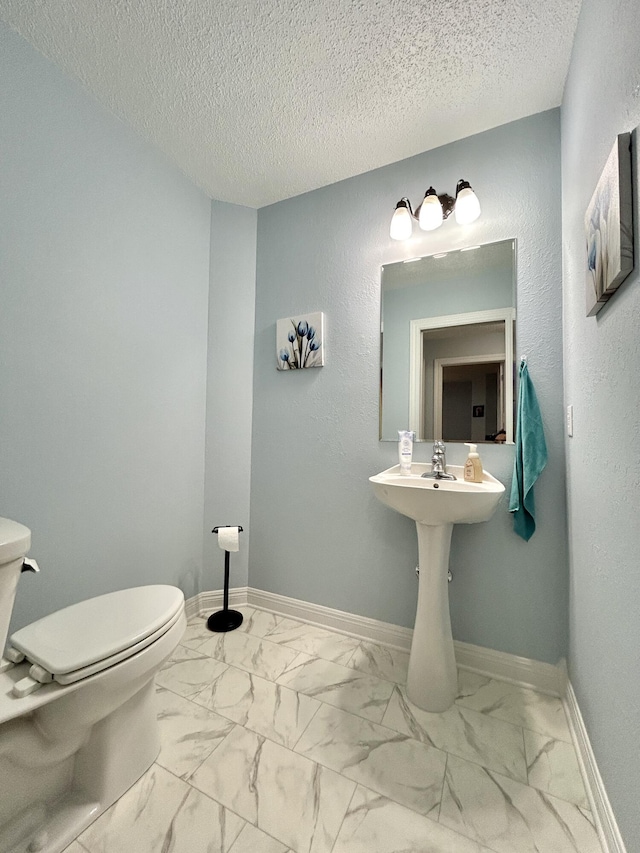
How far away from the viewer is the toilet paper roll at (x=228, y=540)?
1762mm

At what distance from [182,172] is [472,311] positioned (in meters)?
1.68

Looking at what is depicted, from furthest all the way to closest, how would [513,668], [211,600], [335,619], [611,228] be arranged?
[211,600] < [335,619] < [513,668] < [611,228]

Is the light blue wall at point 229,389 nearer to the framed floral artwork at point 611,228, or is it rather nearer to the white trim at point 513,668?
the white trim at point 513,668

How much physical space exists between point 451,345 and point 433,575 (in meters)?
1.01

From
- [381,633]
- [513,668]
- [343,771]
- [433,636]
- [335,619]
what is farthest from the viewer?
[335,619]

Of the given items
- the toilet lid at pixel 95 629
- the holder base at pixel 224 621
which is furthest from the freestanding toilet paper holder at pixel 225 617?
the toilet lid at pixel 95 629

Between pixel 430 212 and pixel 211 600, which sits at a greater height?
pixel 430 212

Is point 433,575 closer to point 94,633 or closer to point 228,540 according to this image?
point 228,540

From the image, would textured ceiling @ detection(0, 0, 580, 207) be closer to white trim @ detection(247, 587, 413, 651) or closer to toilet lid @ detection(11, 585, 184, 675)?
toilet lid @ detection(11, 585, 184, 675)

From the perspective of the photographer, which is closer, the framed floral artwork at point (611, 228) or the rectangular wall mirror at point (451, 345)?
the framed floral artwork at point (611, 228)

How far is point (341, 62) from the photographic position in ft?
4.06

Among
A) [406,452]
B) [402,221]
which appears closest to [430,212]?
[402,221]

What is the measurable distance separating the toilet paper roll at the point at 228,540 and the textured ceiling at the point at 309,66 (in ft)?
6.29

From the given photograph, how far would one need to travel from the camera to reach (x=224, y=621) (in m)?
1.76
